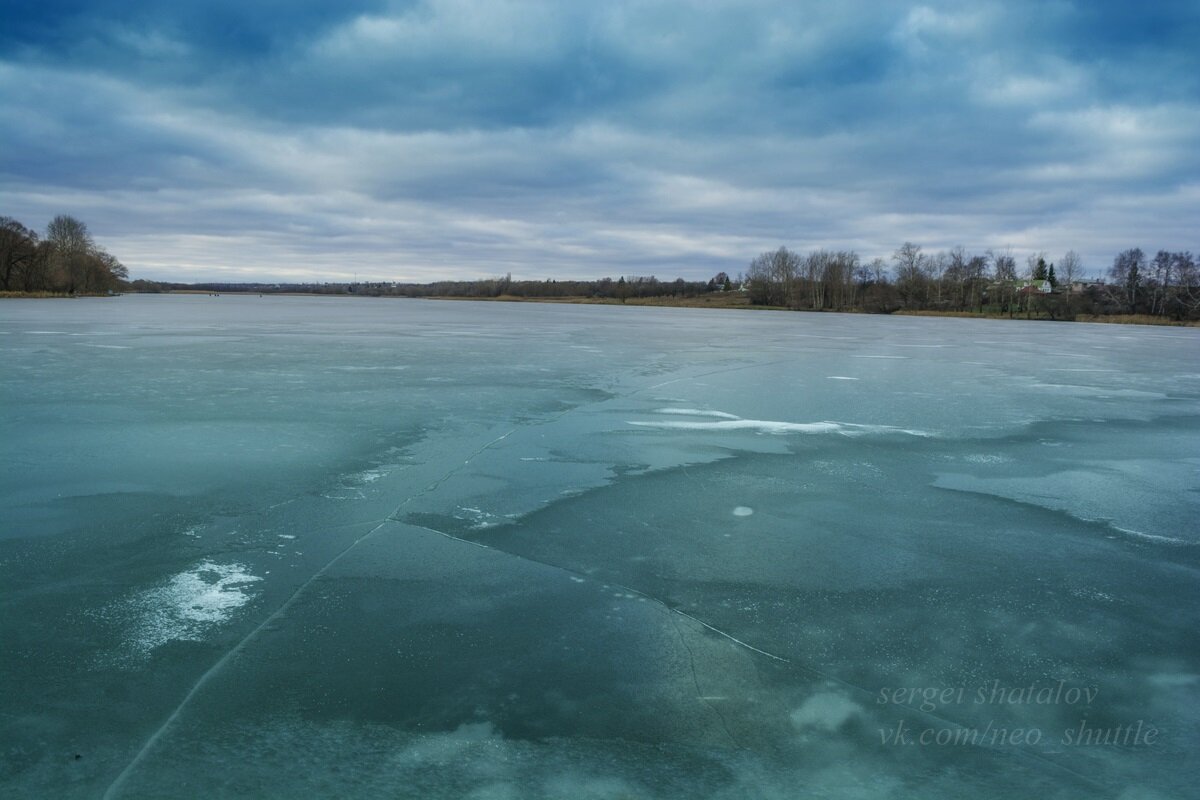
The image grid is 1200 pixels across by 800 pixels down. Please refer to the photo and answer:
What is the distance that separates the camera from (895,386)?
1179cm

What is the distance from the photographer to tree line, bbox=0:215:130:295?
6253cm

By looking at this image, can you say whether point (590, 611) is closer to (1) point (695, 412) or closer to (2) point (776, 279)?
(1) point (695, 412)

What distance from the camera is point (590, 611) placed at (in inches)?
129

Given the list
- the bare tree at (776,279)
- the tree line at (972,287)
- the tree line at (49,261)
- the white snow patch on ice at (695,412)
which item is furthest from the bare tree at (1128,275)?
the tree line at (49,261)

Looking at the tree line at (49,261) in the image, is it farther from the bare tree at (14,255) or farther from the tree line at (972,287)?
the tree line at (972,287)

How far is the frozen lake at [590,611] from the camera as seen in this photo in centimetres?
226

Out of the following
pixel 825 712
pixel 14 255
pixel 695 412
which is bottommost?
pixel 825 712

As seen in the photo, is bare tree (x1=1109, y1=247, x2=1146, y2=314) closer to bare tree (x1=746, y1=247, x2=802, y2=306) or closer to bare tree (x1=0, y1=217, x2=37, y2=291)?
bare tree (x1=746, y1=247, x2=802, y2=306)

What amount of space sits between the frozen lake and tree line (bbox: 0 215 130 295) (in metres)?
70.9

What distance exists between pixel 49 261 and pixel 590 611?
78.7 metres

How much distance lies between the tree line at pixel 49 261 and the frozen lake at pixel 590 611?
2790 inches

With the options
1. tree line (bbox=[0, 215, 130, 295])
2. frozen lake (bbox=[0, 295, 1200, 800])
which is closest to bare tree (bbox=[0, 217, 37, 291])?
tree line (bbox=[0, 215, 130, 295])

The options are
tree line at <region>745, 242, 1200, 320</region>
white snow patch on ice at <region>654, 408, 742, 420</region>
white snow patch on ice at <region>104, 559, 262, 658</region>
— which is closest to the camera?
white snow patch on ice at <region>104, 559, 262, 658</region>

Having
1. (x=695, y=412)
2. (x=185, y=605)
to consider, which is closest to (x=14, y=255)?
(x=695, y=412)
